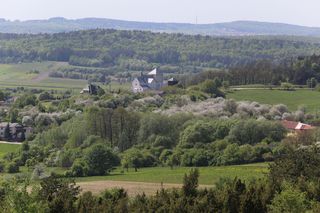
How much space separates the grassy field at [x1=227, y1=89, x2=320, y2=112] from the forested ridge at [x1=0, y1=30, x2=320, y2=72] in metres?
65.9

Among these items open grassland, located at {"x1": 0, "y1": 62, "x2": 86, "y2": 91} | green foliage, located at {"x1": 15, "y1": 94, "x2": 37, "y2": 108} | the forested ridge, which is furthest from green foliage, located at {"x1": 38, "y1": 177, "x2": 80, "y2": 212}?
the forested ridge

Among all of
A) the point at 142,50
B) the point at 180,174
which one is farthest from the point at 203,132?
the point at 142,50

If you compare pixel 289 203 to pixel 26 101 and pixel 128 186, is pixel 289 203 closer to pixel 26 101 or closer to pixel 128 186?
pixel 128 186

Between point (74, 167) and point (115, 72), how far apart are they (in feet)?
306

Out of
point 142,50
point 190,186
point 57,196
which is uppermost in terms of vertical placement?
point 57,196

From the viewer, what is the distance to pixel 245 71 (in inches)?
3634

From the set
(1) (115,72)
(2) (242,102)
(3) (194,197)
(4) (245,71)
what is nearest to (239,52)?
(1) (115,72)

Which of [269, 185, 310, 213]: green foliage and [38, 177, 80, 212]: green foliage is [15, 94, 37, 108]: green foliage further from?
[269, 185, 310, 213]: green foliage

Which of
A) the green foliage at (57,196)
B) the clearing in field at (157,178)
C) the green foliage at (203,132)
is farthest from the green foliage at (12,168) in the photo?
the green foliage at (57,196)

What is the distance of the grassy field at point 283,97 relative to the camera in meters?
74.1

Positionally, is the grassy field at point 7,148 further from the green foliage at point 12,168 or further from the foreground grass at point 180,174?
the foreground grass at point 180,174

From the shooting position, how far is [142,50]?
554ft

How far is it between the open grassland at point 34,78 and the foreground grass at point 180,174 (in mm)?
60043

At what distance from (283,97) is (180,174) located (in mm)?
37479
